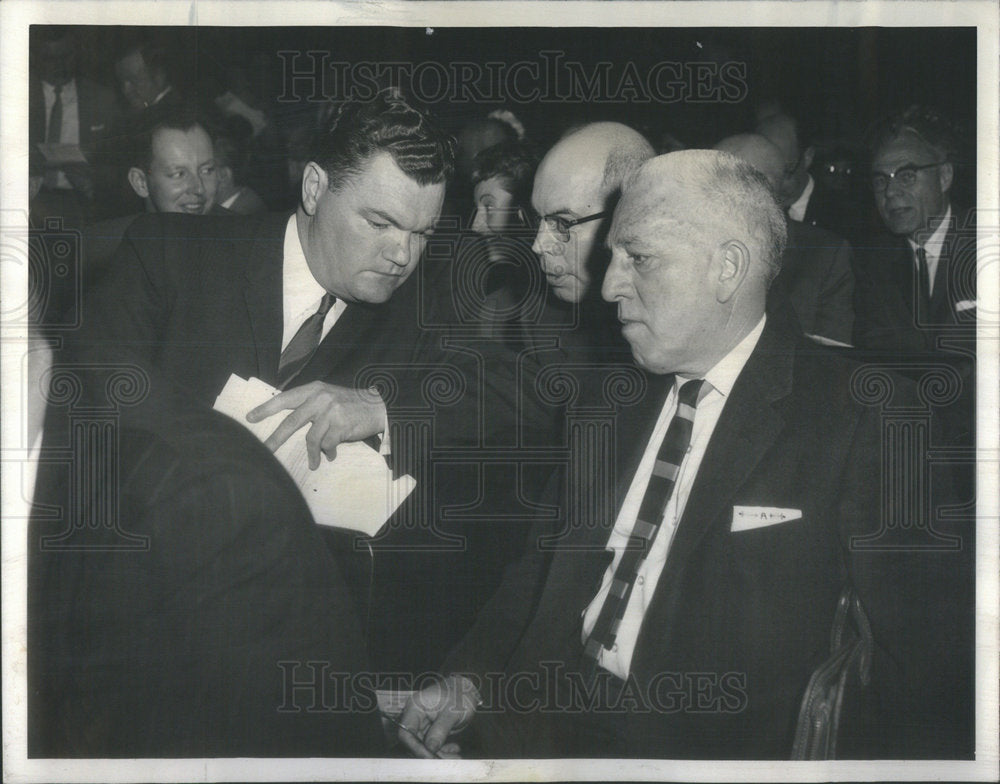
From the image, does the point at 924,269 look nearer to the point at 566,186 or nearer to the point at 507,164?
the point at 566,186

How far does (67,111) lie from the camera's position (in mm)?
2402

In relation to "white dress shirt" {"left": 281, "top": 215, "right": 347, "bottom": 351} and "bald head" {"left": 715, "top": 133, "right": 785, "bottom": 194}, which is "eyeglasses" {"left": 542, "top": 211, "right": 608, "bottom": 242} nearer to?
"bald head" {"left": 715, "top": 133, "right": 785, "bottom": 194}

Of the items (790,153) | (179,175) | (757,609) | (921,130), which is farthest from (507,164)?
(757,609)

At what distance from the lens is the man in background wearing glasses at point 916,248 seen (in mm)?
2379

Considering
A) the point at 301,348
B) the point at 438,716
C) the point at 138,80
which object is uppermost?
the point at 138,80

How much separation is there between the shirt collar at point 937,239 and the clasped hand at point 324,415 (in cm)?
147

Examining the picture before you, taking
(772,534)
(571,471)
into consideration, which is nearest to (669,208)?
(571,471)

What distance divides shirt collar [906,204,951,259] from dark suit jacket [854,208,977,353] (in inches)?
0.5

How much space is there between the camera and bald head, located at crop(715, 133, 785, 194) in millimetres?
2324

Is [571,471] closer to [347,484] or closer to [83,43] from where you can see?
[347,484]

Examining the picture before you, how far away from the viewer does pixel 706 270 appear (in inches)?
89.4

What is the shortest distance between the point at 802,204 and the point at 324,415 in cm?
133

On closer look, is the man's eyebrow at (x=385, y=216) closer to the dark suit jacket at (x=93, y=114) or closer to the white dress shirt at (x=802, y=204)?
the dark suit jacket at (x=93, y=114)

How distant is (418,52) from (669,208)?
0.76 m
